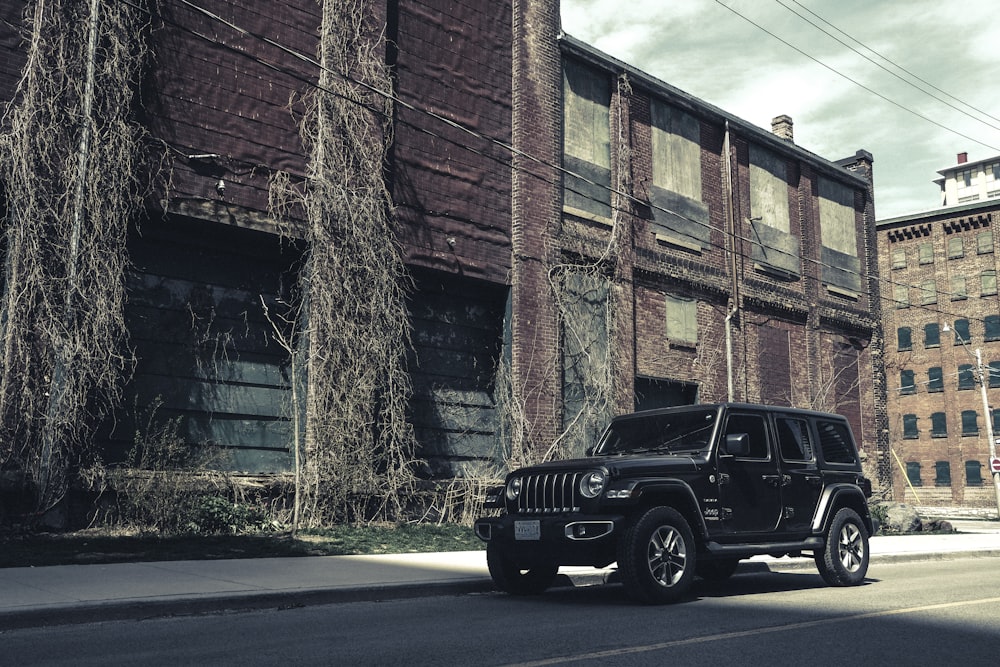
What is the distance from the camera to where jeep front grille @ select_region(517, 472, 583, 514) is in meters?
8.99

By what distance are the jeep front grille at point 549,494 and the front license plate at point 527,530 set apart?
0.77 ft

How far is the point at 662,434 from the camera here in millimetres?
10094

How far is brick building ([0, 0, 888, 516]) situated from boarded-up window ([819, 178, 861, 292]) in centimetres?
16

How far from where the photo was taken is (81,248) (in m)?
13.6

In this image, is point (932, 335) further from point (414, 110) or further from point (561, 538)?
point (561, 538)

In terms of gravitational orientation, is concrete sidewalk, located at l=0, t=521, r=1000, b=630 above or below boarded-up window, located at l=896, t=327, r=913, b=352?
below

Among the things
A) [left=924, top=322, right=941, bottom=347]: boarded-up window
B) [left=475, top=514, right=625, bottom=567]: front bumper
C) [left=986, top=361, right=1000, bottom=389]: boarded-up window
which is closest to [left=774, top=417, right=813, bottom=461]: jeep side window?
[left=475, top=514, right=625, bottom=567]: front bumper

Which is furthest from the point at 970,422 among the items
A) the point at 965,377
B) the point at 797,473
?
the point at 797,473

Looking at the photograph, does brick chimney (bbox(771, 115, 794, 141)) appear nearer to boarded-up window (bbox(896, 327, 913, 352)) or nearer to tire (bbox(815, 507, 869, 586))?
tire (bbox(815, 507, 869, 586))

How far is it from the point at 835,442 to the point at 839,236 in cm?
2150

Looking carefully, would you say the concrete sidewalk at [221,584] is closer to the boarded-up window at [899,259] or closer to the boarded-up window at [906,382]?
the boarded-up window at [906,382]

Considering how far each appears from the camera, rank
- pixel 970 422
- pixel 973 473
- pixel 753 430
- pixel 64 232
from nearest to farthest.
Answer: pixel 753 430 → pixel 64 232 → pixel 973 473 → pixel 970 422

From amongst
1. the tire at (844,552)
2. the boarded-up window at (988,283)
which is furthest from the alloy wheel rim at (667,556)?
the boarded-up window at (988,283)

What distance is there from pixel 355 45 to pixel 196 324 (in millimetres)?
5835
